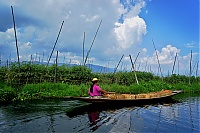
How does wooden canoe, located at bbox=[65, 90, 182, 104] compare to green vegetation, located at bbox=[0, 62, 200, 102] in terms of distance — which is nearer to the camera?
wooden canoe, located at bbox=[65, 90, 182, 104]

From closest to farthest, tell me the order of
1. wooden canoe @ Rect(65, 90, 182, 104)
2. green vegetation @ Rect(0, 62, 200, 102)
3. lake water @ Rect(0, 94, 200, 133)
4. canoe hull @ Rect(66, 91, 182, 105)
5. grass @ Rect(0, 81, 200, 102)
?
lake water @ Rect(0, 94, 200, 133) < canoe hull @ Rect(66, 91, 182, 105) < wooden canoe @ Rect(65, 90, 182, 104) < grass @ Rect(0, 81, 200, 102) < green vegetation @ Rect(0, 62, 200, 102)

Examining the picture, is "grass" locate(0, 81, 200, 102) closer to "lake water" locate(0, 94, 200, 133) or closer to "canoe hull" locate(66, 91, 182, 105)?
"lake water" locate(0, 94, 200, 133)

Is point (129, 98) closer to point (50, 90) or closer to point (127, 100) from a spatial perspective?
point (127, 100)

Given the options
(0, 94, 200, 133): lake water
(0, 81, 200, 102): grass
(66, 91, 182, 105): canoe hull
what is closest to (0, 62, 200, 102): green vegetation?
(0, 81, 200, 102): grass

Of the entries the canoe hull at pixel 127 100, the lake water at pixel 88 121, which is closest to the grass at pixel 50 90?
the lake water at pixel 88 121

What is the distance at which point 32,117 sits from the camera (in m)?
6.78

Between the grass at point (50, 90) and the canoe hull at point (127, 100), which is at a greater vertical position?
the grass at point (50, 90)

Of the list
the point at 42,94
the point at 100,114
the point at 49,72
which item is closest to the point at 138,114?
the point at 100,114

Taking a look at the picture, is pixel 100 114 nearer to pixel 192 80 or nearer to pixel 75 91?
pixel 75 91

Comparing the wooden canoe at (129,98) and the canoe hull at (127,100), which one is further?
the wooden canoe at (129,98)

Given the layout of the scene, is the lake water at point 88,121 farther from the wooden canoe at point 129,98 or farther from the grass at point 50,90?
the grass at point 50,90

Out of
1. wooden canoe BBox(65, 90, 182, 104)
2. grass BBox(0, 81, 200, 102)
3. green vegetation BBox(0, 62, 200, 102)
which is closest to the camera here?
wooden canoe BBox(65, 90, 182, 104)

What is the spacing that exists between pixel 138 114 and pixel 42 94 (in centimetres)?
596

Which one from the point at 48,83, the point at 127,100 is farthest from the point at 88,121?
the point at 48,83
